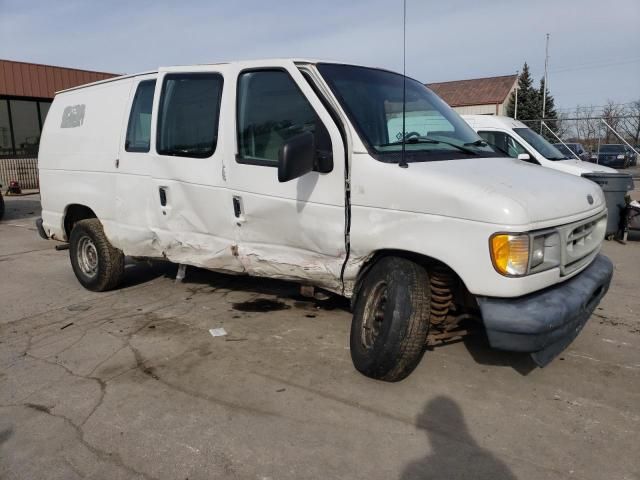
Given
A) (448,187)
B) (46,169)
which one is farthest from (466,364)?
(46,169)

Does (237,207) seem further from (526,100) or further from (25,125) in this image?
(526,100)

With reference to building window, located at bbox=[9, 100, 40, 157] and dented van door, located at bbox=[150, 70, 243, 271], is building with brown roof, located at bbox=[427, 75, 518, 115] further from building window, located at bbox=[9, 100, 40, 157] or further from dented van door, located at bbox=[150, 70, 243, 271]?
dented van door, located at bbox=[150, 70, 243, 271]

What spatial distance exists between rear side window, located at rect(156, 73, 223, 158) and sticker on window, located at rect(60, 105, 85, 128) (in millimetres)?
1328

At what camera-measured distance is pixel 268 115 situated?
4.01 metres

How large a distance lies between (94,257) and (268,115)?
295 cm

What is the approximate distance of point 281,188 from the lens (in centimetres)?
385

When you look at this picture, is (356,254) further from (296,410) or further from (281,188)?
(296,410)

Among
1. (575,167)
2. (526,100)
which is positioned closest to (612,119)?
(575,167)

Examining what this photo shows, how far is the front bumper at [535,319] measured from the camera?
2898 millimetres

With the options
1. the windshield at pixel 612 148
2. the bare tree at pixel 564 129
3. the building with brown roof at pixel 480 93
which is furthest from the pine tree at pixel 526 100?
the bare tree at pixel 564 129

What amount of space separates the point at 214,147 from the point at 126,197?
1.29m

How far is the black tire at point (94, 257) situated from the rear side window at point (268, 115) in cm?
221

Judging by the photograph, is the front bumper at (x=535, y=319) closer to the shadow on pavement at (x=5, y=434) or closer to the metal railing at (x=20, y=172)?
the shadow on pavement at (x=5, y=434)

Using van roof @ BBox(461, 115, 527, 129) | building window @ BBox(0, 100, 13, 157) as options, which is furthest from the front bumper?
building window @ BBox(0, 100, 13, 157)
